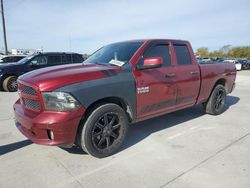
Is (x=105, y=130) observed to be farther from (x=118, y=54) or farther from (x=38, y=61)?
(x=38, y=61)

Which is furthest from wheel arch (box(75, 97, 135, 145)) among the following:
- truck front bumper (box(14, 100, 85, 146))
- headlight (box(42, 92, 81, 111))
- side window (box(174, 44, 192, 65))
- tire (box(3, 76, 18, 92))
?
tire (box(3, 76, 18, 92))

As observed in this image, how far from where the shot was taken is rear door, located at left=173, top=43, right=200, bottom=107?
4461mm

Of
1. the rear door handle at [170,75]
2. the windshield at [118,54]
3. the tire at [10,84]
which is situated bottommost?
the tire at [10,84]

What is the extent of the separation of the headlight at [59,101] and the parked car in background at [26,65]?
314 inches

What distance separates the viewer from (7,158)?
3.46 meters

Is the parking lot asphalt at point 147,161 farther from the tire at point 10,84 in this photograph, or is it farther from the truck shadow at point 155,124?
the tire at point 10,84

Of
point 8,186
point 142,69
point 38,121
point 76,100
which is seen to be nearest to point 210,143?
point 142,69

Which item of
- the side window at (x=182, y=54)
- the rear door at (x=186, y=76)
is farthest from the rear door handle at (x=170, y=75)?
the side window at (x=182, y=54)

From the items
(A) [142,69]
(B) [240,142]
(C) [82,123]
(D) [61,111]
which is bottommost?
(B) [240,142]

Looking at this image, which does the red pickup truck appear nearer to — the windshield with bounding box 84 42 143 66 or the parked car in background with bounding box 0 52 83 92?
the windshield with bounding box 84 42 143 66

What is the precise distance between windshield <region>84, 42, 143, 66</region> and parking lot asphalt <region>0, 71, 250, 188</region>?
1.46 m

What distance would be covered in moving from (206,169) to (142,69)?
178 cm

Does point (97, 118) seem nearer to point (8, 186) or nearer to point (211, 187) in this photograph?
point (8, 186)

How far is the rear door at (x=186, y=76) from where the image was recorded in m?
4.46
